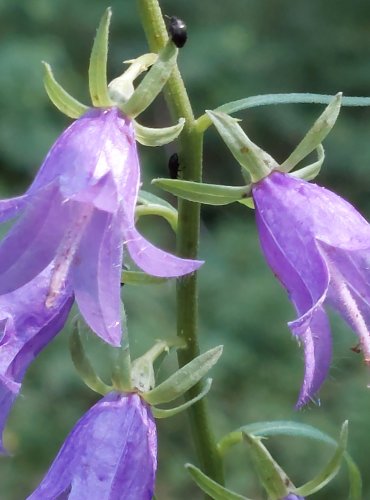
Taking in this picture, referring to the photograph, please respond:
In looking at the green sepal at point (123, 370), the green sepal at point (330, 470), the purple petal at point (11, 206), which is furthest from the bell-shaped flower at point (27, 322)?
the green sepal at point (330, 470)

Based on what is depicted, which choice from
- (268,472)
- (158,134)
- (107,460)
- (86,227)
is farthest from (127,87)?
(268,472)

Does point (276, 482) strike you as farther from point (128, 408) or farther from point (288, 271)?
point (288, 271)

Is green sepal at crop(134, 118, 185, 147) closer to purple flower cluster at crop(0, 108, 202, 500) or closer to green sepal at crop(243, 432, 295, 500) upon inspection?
purple flower cluster at crop(0, 108, 202, 500)

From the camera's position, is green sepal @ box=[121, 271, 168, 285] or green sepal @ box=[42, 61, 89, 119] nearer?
green sepal @ box=[42, 61, 89, 119]

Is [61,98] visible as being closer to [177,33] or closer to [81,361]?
[177,33]

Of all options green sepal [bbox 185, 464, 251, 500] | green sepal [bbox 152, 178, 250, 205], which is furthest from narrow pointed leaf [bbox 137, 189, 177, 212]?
green sepal [bbox 185, 464, 251, 500]

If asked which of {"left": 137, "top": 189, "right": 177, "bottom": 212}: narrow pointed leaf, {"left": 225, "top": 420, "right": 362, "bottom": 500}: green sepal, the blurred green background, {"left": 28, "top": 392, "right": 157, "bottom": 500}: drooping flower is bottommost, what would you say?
the blurred green background
